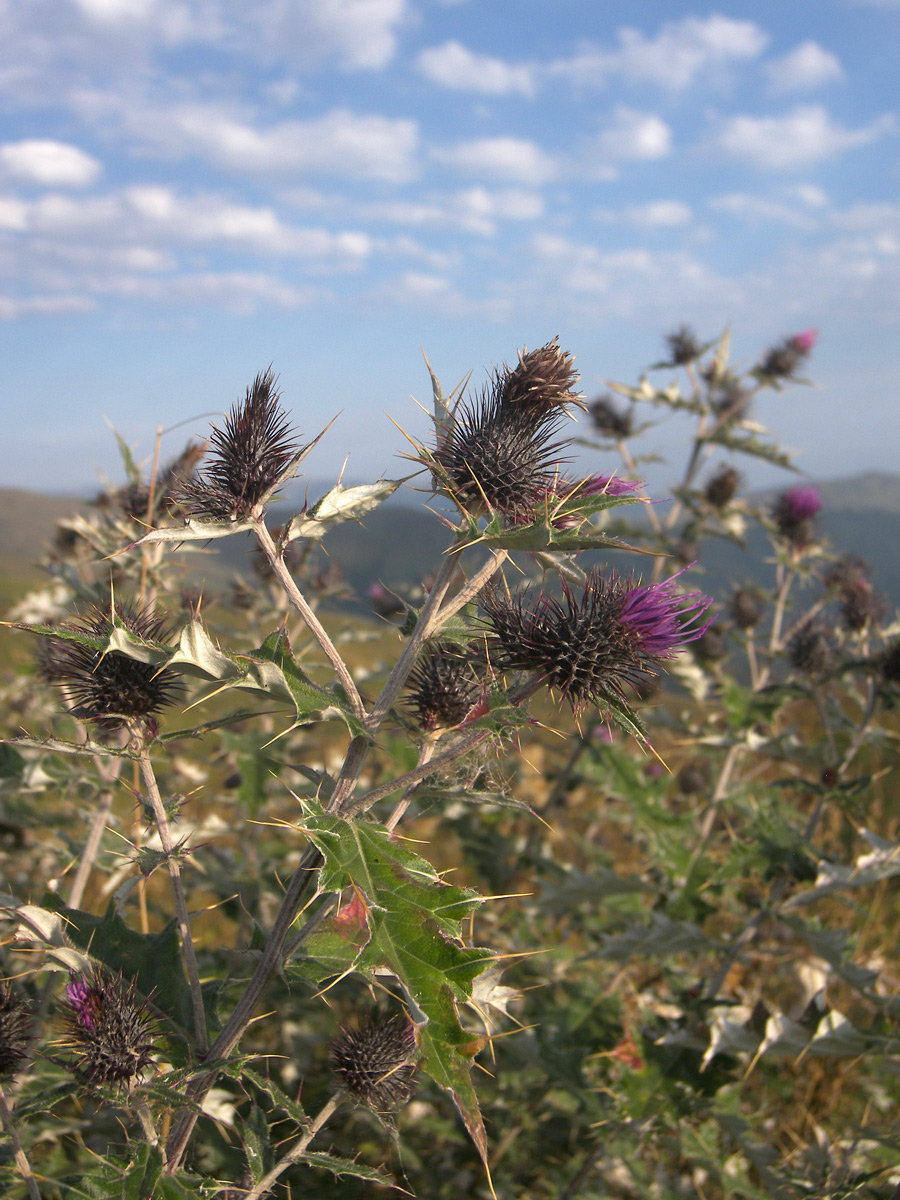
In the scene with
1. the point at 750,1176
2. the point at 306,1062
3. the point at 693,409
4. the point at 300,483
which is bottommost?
the point at 750,1176

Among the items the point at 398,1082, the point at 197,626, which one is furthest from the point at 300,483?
the point at 398,1082

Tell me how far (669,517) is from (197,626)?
691 centimetres

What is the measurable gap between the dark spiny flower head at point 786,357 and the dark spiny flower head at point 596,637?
728 cm

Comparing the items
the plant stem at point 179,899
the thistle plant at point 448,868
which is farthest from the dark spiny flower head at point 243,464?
the plant stem at point 179,899

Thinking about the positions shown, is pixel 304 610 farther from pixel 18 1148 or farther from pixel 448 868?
pixel 448 868

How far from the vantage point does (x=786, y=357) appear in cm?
828

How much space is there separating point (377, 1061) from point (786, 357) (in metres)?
8.27

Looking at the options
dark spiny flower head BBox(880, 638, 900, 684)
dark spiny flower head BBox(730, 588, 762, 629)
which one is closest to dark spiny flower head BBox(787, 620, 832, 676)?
dark spiny flower head BBox(880, 638, 900, 684)

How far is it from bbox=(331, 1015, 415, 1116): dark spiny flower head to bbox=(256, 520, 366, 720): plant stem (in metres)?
1.00

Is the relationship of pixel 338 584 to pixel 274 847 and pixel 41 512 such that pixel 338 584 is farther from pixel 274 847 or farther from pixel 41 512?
pixel 41 512

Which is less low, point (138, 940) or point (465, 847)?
point (138, 940)

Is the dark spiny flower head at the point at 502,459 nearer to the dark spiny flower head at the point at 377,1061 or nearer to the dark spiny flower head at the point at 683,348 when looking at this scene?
the dark spiny flower head at the point at 377,1061

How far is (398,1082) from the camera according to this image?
2.29m

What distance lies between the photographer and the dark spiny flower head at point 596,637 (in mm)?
1931
